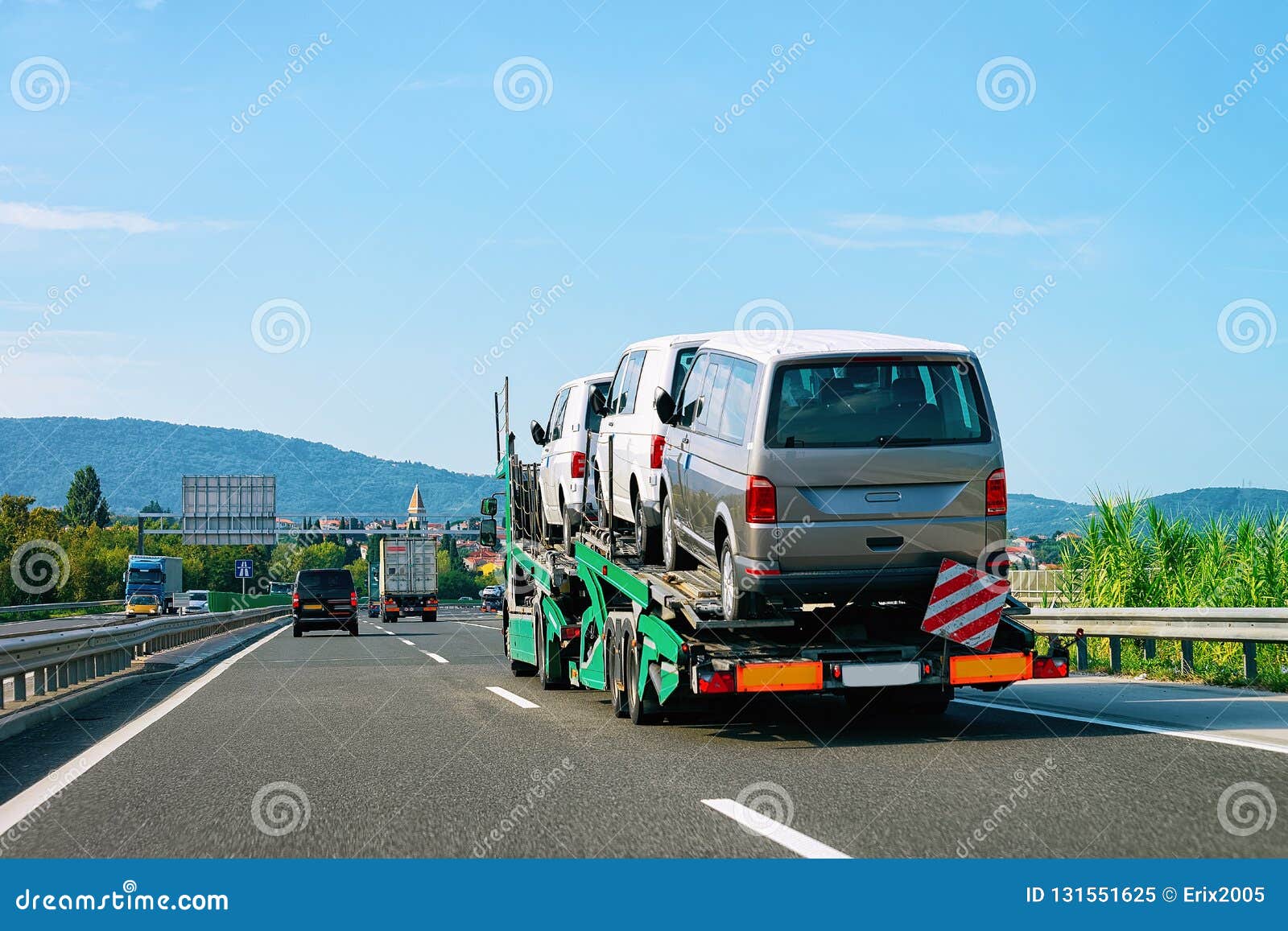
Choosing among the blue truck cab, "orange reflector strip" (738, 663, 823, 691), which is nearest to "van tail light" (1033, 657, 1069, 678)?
"orange reflector strip" (738, 663, 823, 691)

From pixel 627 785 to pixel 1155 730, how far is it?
4.17 metres

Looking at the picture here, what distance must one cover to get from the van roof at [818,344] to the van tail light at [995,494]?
92 cm

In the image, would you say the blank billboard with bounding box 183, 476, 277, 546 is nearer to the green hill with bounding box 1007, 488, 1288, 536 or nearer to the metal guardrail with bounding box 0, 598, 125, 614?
the metal guardrail with bounding box 0, 598, 125, 614

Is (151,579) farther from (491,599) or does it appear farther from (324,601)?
(324,601)

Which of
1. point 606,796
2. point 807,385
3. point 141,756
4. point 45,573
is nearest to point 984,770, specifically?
point 606,796

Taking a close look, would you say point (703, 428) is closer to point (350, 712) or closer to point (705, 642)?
point (705, 642)

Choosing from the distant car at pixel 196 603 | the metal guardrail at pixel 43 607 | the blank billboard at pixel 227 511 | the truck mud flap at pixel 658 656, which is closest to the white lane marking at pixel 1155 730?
the truck mud flap at pixel 658 656

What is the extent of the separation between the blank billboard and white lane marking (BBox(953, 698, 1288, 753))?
59031mm

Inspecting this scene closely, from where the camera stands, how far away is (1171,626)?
1357cm

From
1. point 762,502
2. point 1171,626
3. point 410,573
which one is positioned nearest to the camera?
point 762,502

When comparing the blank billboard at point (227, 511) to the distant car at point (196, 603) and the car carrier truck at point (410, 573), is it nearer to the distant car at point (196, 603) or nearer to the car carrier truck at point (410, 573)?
the car carrier truck at point (410, 573)

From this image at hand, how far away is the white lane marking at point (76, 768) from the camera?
23.9ft

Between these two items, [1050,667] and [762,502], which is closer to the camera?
[762,502]

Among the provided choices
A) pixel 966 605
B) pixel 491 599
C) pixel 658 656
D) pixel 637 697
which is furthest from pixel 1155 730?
pixel 491 599
